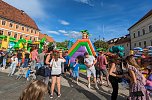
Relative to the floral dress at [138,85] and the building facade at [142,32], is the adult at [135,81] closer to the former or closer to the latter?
the floral dress at [138,85]

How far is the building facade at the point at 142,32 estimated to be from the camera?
3656cm

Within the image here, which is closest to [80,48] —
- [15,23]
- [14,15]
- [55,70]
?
[55,70]

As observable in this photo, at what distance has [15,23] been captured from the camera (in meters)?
46.2

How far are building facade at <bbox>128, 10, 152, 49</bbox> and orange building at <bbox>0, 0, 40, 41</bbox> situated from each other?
3172 centimetres

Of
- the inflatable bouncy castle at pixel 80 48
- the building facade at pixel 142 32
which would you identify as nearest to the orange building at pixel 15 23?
the building facade at pixel 142 32

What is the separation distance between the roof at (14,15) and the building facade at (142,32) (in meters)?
32.0

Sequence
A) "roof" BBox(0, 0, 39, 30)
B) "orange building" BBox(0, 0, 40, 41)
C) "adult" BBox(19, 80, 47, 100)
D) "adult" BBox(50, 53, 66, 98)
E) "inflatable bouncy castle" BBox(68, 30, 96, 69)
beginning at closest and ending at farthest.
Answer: "adult" BBox(19, 80, 47, 100) < "adult" BBox(50, 53, 66, 98) < "inflatable bouncy castle" BBox(68, 30, 96, 69) < "orange building" BBox(0, 0, 40, 41) < "roof" BBox(0, 0, 39, 30)

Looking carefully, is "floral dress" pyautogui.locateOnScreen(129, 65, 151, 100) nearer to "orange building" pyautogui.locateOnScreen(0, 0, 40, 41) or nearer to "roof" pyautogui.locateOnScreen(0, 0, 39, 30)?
"orange building" pyautogui.locateOnScreen(0, 0, 40, 41)

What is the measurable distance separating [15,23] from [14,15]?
2.69 meters

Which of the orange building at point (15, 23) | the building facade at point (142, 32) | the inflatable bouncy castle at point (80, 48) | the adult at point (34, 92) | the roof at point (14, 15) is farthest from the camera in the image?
the roof at point (14, 15)

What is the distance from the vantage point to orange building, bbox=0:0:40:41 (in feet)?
139

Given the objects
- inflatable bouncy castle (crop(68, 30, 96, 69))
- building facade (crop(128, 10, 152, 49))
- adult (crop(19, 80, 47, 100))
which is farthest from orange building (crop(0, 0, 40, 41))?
adult (crop(19, 80, 47, 100))

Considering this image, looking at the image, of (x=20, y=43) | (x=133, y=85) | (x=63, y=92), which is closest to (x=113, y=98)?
(x=133, y=85)

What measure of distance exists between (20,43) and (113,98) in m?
16.2
